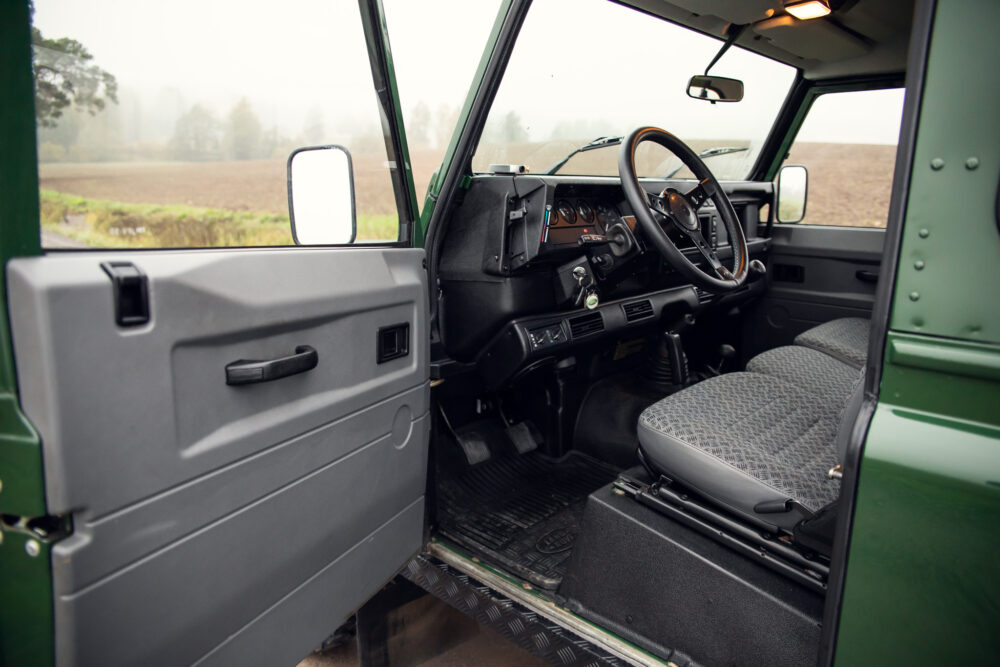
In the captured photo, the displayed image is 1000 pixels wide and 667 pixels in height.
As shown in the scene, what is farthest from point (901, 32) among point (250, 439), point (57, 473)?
point (57, 473)

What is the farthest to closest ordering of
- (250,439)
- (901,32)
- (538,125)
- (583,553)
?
(901,32) → (538,125) → (583,553) → (250,439)

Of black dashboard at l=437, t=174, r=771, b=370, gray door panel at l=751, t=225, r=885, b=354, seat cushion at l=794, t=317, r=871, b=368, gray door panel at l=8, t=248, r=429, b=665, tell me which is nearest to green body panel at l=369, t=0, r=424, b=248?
gray door panel at l=8, t=248, r=429, b=665

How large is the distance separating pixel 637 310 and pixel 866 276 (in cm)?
149

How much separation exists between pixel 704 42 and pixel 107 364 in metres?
2.82

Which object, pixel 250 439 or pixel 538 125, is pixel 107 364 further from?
pixel 538 125

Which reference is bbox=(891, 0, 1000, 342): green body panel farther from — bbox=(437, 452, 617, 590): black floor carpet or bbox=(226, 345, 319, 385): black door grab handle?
bbox=(437, 452, 617, 590): black floor carpet

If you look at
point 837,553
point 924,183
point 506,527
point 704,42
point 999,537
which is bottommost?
point 506,527

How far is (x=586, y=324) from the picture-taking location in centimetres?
256

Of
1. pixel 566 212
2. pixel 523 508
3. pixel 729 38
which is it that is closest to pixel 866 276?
pixel 729 38

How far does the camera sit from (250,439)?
1233mm

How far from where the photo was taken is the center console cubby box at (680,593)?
1487mm

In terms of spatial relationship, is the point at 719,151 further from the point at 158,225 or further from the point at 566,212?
the point at 158,225

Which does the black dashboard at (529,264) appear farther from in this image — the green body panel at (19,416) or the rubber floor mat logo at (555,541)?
the green body panel at (19,416)

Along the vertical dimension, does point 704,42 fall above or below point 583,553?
above
